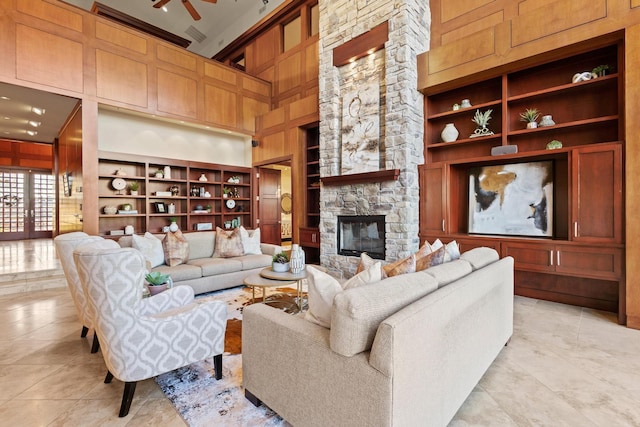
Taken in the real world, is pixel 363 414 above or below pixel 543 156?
below

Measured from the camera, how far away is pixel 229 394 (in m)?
1.93

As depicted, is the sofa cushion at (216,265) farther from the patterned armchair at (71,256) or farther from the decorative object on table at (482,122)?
the decorative object on table at (482,122)

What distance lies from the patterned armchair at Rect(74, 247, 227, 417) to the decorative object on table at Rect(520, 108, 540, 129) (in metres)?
4.24

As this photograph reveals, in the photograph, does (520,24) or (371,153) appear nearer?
(520,24)

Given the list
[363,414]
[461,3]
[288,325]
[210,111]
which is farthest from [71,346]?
[461,3]

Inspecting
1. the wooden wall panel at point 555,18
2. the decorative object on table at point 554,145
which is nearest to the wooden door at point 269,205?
the wooden wall panel at point 555,18

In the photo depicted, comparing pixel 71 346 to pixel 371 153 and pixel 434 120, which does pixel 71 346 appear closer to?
pixel 371 153

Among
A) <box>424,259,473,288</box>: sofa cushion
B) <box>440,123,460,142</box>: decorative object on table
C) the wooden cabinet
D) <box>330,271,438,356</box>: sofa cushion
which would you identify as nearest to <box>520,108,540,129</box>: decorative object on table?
<box>440,123,460,142</box>: decorative object on table

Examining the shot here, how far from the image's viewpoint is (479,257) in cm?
230

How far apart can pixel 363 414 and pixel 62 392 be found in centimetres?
201

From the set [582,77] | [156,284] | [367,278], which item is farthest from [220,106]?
[367,278]

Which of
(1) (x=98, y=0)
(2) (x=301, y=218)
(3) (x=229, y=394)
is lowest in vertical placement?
(3) (x=229, y=394)

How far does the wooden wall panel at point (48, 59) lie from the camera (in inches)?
175

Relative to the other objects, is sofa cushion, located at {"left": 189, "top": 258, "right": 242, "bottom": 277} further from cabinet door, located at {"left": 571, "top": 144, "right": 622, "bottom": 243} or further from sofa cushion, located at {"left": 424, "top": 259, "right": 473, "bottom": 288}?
cabinet door, located at {"left": 571, "top": 144, "right": 622, "bottom": 243}
